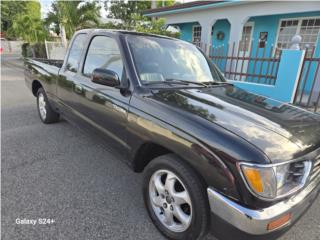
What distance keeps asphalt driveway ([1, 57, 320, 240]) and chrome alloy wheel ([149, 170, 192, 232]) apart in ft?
0.67

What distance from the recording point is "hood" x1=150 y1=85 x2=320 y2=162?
5.36ft

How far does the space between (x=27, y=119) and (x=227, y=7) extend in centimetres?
805

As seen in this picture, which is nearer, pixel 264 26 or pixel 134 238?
pixel 134 238

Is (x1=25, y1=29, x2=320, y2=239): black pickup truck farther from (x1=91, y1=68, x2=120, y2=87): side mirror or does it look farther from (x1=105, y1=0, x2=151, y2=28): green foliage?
(x1=105, y1=0, x2=151, y2=28): green foliage

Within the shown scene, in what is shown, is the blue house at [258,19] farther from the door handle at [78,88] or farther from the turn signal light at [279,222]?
the turn signal light at [279,222]

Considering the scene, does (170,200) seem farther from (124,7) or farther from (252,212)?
(124,7)

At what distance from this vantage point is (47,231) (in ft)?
6.94

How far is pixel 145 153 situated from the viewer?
2.36m

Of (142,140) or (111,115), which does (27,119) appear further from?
(142,140)

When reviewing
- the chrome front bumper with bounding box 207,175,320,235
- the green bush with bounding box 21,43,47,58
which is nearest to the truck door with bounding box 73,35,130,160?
the chrome front bumper with bounding box 207,175,320,235

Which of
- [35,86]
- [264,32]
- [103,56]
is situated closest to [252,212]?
[103,56]

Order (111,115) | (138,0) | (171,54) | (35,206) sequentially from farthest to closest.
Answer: (138,0) < (171,54) < (111,115) < (35,206)

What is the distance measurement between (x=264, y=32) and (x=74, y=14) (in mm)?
10685

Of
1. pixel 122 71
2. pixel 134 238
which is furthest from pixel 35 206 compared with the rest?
pixel 122 71
